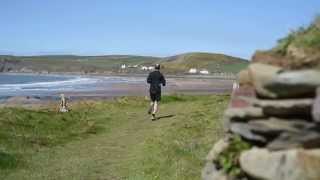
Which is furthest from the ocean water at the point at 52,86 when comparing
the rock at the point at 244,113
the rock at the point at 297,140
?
the rock at the point at 297,140

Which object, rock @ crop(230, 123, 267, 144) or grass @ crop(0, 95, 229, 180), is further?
grass @ crop(0, 95, 229, 180)

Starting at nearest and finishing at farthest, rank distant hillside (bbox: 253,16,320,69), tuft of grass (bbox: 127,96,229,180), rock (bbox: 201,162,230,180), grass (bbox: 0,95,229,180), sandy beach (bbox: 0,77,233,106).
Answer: distant hillside (bbox: 253,16,320,69) → rock (bbox: 201,162,230,180) → tuft of grass (bbox: 127,96,229,180) → grass (bbox: 0,95,229,180) → sandy beach (bbox: 0,77,233,106)

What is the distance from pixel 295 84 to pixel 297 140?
536 millimetres

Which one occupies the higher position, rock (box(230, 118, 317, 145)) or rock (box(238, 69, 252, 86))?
rock (box(238, 69, 252, 86))

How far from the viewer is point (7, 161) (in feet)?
54.3

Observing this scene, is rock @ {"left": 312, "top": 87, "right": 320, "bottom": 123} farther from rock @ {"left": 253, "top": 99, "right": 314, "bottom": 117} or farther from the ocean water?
the ocean water

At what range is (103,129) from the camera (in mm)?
24578

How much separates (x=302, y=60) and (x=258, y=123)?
78 cm

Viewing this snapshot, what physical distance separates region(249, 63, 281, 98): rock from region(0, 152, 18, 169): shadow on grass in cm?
1048

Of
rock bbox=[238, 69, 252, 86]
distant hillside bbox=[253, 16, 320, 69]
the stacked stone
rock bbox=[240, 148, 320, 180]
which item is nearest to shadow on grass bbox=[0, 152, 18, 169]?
rock bbox=[238, 69, 252, 86]

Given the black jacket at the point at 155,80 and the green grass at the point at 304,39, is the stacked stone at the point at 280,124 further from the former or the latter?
the black jacket at the point at 155,80

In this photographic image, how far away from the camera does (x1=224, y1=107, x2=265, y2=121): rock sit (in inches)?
265

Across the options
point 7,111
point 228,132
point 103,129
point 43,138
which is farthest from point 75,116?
point 228,132

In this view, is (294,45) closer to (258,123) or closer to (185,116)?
(258,123)
